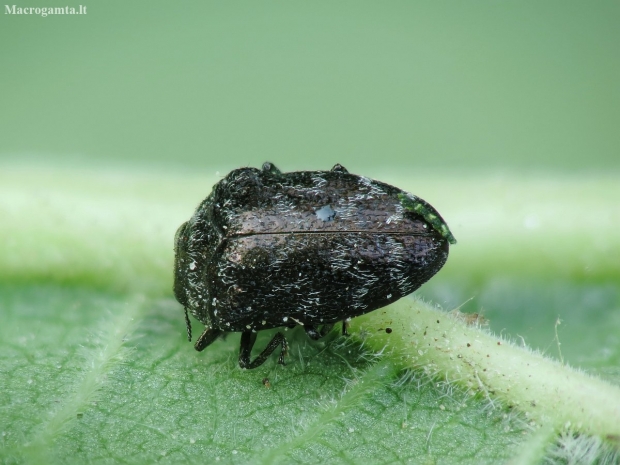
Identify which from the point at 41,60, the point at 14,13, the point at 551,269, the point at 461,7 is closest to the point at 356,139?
the point at 461,7

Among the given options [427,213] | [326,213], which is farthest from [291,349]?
[427,213]

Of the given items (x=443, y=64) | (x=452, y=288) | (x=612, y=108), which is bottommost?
(x=452, y=288)

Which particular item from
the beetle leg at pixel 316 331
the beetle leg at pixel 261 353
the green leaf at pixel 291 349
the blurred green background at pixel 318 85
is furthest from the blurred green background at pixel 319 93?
the beetle leg at pixel 316 331

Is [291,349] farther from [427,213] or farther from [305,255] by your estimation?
[427,213]

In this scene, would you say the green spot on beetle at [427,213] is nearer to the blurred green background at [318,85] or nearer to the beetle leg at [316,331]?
the beetle leg at [316,331]

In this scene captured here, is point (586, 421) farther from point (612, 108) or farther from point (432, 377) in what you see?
point (612, 108)

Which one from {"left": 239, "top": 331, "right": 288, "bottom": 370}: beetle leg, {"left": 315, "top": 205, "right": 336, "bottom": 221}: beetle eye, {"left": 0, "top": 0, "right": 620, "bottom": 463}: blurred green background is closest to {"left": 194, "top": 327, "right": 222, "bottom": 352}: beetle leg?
{"left": 239, "top": 331, "right": 288, "bottom": 370}: beetle leg

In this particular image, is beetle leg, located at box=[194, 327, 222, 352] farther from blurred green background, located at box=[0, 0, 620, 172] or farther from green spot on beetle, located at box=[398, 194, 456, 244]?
blurred green background, located at box=[0, 0, 620, 172]
